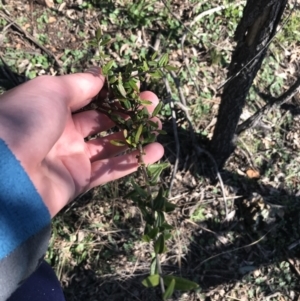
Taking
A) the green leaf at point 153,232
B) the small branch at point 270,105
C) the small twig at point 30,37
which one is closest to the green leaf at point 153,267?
the green leaf at point 153,232

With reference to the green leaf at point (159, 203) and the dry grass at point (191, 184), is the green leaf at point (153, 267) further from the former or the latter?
the dry grass at point (191, 184)

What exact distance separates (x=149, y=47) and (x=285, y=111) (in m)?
0.97

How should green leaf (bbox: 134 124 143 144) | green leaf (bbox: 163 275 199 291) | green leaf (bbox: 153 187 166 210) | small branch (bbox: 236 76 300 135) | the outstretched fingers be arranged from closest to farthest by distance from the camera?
green leaf (bbox: 163 275 199 291) → green leaf (bbox: 153 187 166 210) → green leaf (bbox: 134 124 143 144) → the outstretched fingers → small branch (bbox: 236 76 300 135)

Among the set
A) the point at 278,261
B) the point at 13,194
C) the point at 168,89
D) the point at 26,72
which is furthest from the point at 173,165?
the point at 13,194

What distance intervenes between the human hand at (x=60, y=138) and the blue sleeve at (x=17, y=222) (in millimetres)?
64

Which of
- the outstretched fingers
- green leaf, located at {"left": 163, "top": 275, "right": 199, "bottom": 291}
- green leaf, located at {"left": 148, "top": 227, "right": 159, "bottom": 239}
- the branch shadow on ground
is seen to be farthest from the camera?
the branch shadow on ground

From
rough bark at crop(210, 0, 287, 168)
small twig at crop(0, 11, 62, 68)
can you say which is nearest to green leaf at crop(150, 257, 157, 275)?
rough bark at crop(210, 0, 287, 168)

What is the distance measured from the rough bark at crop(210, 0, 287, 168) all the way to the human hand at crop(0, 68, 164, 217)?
0.41m

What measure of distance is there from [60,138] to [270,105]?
3.42 ft

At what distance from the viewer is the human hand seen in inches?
65.1

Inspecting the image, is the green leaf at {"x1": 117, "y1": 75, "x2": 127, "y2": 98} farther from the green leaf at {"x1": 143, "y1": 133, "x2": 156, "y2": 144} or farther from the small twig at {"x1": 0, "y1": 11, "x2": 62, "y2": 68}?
the small twig at {"x1": 0, "y1": 11, "x2": 62, "y2": 68}

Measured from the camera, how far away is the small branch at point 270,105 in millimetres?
2098

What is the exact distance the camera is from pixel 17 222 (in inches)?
58.8

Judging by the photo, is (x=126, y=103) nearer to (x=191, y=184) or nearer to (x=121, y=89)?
(x=121, y=89)
